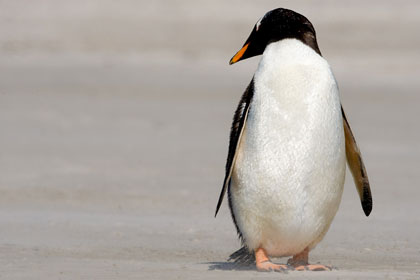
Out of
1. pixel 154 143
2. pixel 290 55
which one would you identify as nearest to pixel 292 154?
pixel 290 55

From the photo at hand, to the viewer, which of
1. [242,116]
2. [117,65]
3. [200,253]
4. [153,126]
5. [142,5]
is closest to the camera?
[242,116]

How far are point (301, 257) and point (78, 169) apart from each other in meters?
3.86

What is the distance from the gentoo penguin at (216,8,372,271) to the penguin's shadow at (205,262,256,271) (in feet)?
0.44

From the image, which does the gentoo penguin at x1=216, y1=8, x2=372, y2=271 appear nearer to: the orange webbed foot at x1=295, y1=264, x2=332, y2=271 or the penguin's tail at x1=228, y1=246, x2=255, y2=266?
the orange webbed foot at x1=295, y1=264, x2=332, y2=271

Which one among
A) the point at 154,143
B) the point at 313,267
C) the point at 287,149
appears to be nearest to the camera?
the point at 287,149

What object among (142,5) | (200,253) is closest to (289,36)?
(200,253)

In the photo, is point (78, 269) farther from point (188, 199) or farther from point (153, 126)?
point (153, 126)

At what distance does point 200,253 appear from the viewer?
549 centimetres

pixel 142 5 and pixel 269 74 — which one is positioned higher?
pixel 269 74

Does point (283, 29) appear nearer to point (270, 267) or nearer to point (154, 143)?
point (270, 267)

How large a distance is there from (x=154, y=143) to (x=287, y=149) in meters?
5.33

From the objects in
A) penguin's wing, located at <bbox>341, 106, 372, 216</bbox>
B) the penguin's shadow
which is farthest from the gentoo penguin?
penguin's wing, located at <bbox>341, 106, 372, 216</bbox>

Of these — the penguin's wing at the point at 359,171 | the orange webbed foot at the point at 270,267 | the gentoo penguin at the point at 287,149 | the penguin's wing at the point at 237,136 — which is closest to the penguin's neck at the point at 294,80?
the gentoo penguin at the point at 287,149

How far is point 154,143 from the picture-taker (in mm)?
9820
